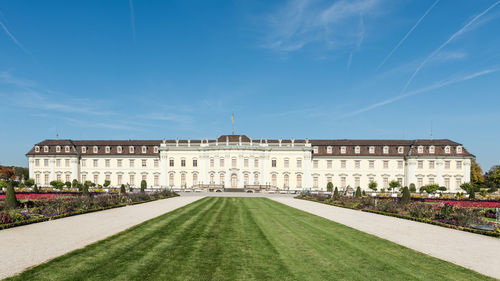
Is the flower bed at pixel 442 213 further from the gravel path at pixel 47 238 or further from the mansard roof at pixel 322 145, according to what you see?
the mansard roof at pixel 322 145

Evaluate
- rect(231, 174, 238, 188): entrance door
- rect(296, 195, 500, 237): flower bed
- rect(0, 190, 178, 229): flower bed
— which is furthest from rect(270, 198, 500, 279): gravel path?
rect(231, 174, 238, 188): entrance door

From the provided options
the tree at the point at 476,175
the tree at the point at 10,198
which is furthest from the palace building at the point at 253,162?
the tree at the point at 10,198

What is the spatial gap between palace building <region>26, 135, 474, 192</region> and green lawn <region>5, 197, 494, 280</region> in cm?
4383

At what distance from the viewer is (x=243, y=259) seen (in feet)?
28.3

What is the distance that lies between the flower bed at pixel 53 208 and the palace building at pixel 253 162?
30501 millimetres

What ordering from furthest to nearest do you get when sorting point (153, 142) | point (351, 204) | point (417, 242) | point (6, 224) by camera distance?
1. point (153, 142)
2. point (351, 204)
3. point (6, 224)
4. point (417, 242)

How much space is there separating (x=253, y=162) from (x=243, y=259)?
48701mm

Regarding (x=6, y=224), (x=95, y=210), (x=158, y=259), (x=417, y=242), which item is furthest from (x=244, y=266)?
(x=95, y=210)

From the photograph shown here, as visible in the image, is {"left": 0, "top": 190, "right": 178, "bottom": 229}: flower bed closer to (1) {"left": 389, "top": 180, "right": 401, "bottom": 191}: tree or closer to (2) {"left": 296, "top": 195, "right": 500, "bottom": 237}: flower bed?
(2) {"left": 296, "top": 195, "right": 500, "bottom": 237}: flower bed

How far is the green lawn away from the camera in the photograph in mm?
7320

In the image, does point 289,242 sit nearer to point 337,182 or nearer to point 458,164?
point 337,182

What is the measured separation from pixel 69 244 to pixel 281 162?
163ft

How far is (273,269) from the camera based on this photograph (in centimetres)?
779

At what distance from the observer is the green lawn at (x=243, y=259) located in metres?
7.32
